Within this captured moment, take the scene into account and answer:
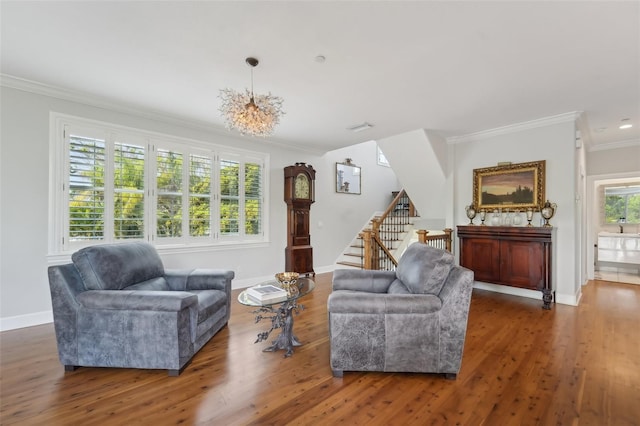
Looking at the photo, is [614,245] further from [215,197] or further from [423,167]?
[215,197]

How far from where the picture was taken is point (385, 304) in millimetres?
2131

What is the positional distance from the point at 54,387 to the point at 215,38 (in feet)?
9.56

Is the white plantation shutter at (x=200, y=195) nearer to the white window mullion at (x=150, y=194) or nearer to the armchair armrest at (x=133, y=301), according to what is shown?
the white window mullion at (x=150, y=194)

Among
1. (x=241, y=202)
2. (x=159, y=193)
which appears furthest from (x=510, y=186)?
(x=159, y=193)

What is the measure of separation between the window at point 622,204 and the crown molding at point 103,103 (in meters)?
8.70

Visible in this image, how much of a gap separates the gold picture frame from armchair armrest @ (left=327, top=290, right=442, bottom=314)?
133 inches

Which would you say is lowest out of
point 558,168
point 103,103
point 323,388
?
point 323,388

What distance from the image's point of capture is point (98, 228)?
3680 millimetres

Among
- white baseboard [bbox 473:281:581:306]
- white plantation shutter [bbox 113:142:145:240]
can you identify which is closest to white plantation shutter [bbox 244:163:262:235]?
white plantation shutter [bbox 113:142:145:240]

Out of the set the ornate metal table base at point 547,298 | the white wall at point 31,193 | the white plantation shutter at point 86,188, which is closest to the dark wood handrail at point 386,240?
the ornate metal table base at point 547,298

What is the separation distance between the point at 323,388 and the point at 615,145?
22.5ft

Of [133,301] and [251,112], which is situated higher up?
[251,112]

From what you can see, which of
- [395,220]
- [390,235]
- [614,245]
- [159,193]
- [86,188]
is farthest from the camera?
[395,220]

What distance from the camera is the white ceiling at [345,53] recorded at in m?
2.04
